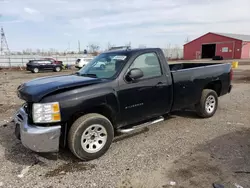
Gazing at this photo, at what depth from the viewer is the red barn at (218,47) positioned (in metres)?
45.4

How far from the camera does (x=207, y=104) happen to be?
580 centimetres

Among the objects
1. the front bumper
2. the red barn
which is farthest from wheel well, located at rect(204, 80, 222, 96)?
the red barn

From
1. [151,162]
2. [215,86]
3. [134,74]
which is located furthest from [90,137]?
[215,86]

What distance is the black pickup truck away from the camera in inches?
133

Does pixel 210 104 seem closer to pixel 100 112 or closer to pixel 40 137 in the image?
pixel 100 112

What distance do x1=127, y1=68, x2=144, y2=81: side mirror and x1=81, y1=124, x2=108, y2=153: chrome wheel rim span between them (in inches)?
41.6

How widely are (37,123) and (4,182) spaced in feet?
3.09

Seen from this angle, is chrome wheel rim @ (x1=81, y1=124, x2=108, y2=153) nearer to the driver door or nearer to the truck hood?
the driver door

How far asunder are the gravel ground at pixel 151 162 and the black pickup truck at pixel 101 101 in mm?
342

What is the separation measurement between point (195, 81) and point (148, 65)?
1.43m

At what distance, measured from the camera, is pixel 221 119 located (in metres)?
5.77

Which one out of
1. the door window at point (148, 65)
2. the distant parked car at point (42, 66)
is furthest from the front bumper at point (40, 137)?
the distant parked car at point (42, 66)

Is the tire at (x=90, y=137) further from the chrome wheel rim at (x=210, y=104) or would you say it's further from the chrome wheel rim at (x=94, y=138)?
the chrome wheel rim at (x=210, y=104)

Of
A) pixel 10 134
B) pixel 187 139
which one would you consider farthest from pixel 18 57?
pixel 187 139
